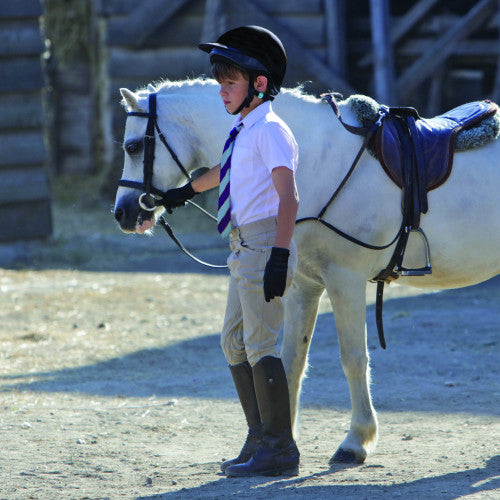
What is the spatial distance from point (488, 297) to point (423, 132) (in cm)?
457

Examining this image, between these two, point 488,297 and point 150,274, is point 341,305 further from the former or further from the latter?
point 150,274

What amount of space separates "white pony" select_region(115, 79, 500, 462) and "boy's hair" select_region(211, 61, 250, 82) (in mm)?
573

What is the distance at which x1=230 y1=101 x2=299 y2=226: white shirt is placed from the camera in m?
3.64

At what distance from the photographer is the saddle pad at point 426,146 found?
4285mm

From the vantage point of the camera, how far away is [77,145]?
63.2ft

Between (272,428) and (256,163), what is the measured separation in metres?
1.12

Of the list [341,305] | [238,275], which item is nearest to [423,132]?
[341,305]

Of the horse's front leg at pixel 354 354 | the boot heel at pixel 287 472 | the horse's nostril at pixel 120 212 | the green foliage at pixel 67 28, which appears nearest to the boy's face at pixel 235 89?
the horse's nostril at pixel 120 212

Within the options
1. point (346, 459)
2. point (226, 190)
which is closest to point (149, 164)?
point (226, 190)

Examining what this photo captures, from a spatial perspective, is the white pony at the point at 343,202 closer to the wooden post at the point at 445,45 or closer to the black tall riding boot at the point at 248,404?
the black tall riding boot at the point at 248,404

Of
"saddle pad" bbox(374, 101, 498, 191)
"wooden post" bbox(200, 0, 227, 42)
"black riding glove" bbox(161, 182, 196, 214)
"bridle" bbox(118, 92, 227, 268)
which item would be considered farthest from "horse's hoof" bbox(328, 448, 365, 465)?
"wooden post" bbox(200, 0, 227, 42)

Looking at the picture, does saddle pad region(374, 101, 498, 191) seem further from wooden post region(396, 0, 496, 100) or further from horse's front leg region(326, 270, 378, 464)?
wooden post region(396, 0, 496, 100)

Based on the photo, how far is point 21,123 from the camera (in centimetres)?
1090

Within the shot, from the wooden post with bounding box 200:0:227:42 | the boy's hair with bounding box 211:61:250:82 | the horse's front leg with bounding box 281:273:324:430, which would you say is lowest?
the horse's front leg with bounding box 281:273:324:430
